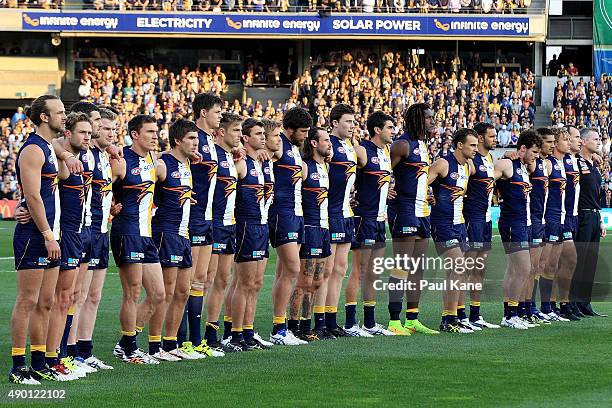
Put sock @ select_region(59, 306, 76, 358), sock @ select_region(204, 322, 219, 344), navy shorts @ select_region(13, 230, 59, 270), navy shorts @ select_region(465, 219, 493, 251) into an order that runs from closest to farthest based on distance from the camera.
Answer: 1. navy shorts @ select_region(13, 230, 59, 270)
2. sock @ select_region(59, 306, 76, 358)
3. sock @ select_region(204, 322, 219, 344)
4. navy shorts @ select_region(465, 219, 493, 251)

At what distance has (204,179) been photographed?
1213 centimetres

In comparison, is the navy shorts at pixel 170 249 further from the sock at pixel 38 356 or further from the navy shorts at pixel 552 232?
the navy shorts at pixel 552 232

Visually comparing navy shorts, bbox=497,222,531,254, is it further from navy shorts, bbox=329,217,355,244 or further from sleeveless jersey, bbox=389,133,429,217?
navy shorts, bbox=329,217,355,244

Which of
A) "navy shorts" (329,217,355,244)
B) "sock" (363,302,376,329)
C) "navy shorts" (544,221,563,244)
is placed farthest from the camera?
"navy shorts" (544,221,563,244)

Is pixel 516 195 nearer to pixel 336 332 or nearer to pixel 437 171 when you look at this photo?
pixel 437 171

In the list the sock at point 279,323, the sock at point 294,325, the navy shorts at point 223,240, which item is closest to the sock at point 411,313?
the sock at point 294,325

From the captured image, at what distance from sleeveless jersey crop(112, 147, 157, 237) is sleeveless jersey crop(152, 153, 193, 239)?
0.29m

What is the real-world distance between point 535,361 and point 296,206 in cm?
304

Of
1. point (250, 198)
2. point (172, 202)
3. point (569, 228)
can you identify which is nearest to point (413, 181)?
point (250, 198)

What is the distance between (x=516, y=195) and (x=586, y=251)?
2.01m

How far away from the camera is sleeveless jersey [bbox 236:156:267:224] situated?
12.5 meters

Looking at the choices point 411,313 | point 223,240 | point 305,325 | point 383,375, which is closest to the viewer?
point 383,375

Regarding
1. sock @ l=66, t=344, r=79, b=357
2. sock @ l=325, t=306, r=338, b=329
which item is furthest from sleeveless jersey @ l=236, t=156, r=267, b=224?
sock @ l=66, t=344, r=79, b=357

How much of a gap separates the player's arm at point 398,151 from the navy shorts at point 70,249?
184 inches
